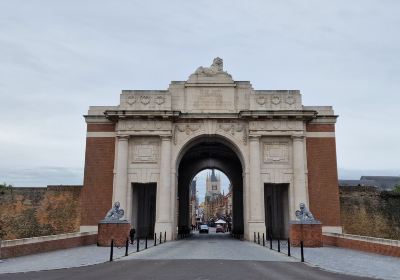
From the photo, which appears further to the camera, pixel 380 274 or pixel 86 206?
pixel 86 206

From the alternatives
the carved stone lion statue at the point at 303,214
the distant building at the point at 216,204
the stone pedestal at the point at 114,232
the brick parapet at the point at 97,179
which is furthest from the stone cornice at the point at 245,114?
the distant building at the point at 216,204

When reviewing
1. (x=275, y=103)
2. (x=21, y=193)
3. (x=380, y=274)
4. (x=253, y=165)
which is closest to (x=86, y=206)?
(x=21, y=193)

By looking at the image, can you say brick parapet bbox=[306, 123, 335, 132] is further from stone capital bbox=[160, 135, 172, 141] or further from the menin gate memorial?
stone capital bbox=[160, 135, 172, 141]

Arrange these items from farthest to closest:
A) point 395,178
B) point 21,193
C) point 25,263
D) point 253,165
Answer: point 395,178, point 21,193, point 253,165, point 25,263

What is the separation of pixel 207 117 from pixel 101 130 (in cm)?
912

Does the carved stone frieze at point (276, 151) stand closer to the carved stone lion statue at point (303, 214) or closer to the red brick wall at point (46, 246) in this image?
the carved stone lion statue at point (303, 214)

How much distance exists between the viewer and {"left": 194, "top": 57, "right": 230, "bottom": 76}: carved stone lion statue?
33688mm

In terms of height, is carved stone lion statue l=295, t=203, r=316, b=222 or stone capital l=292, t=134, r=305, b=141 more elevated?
stone capital l=292, t=134, r=305, b=141

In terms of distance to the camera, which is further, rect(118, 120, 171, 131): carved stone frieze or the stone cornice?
rect(118, 120, 171, 131): carved stone frieze

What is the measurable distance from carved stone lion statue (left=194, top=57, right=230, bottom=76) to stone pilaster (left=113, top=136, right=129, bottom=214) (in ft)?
27.4

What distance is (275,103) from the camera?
3281 centimetres

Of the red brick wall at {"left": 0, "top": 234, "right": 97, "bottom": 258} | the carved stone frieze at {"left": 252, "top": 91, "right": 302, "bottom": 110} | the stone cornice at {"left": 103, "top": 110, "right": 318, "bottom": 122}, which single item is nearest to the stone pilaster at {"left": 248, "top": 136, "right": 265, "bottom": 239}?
the stone cornice at {"left": 103, "top": 110, "right": 318, "bottom": 122}

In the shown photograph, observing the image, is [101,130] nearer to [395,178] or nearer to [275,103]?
[275,103]

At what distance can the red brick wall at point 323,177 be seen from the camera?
32156mm
